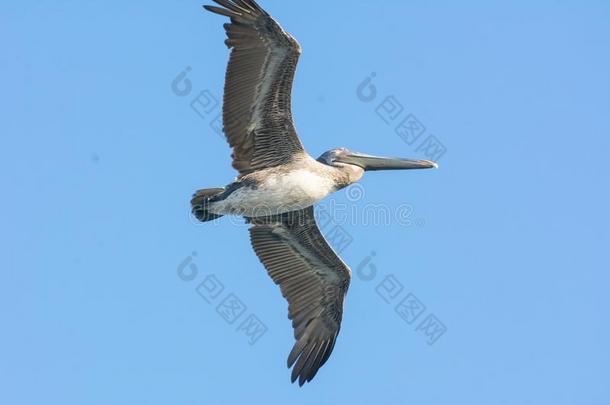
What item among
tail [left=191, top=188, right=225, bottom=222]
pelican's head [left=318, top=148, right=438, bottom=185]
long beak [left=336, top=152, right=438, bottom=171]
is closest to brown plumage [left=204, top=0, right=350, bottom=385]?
tail [left=191, top=188, right=225, bottom=222]

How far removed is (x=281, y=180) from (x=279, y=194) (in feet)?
0.64

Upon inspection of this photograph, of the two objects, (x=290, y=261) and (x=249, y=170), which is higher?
(x=249, y=170)

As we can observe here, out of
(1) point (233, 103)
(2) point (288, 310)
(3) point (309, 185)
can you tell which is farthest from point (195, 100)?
(2) point (288, 310)

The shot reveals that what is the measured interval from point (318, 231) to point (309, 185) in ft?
4.39

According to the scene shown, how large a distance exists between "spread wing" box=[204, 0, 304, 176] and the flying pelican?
12mm

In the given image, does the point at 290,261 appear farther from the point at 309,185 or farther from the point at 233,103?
the point at 233,103

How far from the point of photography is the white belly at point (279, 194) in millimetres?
13070

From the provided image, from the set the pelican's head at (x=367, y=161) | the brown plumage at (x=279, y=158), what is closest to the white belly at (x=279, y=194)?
the brown plumage at (x=279, y=158)

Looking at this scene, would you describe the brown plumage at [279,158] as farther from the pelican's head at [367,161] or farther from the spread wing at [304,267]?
the pelican's head at [367,161]

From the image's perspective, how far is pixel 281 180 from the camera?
13086mm

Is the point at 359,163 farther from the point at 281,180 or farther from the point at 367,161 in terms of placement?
the point at 281,180

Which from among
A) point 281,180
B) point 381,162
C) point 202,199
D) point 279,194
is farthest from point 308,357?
point 381,162

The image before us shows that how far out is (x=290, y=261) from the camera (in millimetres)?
14398

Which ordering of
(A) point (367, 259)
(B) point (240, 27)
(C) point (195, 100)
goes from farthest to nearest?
(A) point (367, 259) → (C) point (195, 100) → (B) point (240, 27)
